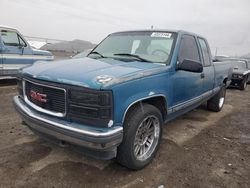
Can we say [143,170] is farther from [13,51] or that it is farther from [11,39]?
[11,39]

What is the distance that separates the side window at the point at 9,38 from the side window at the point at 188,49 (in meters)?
6.57

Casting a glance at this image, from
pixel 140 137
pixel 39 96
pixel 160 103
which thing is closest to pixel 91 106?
pixel 39 96

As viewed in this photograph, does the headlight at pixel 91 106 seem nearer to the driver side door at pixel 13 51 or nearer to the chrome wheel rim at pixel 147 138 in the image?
the chrome wheel rim at pixel 147 138

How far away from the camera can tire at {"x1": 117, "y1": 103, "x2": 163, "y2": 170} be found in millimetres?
3049

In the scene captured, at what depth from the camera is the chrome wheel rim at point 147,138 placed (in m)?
3.39

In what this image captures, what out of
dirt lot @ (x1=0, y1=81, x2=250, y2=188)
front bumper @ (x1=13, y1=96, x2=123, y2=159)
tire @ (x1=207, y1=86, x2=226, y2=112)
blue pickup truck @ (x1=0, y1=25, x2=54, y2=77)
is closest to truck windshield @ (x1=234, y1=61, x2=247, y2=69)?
tire @ (x1=207, y1=86, x2=226, y2=112)

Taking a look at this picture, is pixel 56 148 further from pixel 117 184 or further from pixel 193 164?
pixel 193 164

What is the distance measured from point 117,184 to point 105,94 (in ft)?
3.83

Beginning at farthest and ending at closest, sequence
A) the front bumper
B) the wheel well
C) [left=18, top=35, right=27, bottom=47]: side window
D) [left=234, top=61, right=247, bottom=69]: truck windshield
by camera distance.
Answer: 1. [left=234, top=61, right=247, bottom=69]: truck windshield
2. [left=18, top=35, right=27, bottom=47]: side window
3. the wheel well
4. the front bumper

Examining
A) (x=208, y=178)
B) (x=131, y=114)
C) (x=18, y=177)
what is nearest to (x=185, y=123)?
(x=208, y=178)

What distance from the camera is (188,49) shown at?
15.0ft

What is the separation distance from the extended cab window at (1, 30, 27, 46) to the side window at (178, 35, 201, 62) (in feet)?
21.6

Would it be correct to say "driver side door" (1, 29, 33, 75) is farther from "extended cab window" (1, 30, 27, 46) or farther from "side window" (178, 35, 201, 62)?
"side window" (178, 35, 201, 62)

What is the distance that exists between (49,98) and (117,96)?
88cm
